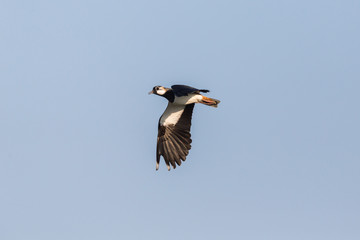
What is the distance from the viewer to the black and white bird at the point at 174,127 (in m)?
21.9

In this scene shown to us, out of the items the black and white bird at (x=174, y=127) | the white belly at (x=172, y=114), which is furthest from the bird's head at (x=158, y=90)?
the white belly at (x=172, y=114)

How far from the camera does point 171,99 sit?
22.2 m

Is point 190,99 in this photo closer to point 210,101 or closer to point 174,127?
point 210,101

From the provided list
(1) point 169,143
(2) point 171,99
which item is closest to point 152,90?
(2) point 171,99

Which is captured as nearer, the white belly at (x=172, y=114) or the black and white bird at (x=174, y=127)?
the black and white bird at (x=174, y=127)

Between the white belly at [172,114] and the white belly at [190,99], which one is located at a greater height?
the white belly at [190,99]

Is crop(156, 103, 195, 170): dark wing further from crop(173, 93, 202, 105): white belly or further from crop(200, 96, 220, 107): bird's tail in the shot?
crop(200, 96, 220, 107): bird's tail

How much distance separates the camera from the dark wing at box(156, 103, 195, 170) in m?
22.4

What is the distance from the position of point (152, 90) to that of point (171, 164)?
9.60 feet

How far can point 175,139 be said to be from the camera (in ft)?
74.5

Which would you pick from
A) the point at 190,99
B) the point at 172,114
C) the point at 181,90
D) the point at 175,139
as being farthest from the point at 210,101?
the point at 175,139

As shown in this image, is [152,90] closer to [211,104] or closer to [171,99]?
[171,99]

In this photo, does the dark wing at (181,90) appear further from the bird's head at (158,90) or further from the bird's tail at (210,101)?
the bird's tail at (210,101)

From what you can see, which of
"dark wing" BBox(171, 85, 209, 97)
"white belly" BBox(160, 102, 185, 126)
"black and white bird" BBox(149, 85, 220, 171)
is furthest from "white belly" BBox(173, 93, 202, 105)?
"dark wing" BBox(171, 85, 209, 97)
